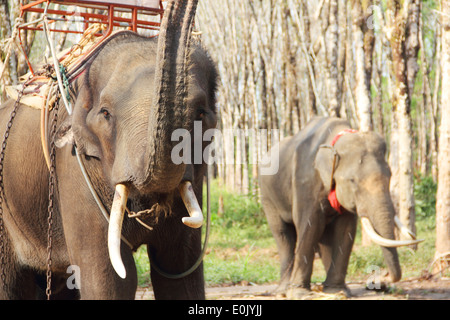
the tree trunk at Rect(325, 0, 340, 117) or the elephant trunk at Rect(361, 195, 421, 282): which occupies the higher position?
the tree trunk at Rect(325, 0, 340, 117)

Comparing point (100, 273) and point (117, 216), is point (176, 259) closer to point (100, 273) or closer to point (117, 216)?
point (100, 273)

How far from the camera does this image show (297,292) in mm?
6324

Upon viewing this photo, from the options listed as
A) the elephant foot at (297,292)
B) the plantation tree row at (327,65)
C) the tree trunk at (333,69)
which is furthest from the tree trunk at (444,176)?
the tree trunk at (333,69)

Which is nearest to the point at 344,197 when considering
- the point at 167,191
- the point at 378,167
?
the point at 378,167

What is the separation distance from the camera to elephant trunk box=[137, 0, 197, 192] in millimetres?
2080

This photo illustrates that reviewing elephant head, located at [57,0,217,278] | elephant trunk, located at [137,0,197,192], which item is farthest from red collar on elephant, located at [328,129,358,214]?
elephant trunk, located at [137,0,197,192]

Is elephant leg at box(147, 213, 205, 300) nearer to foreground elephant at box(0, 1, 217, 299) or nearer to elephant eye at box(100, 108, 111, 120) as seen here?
foreground elephant at box(0, 1, 217, 299)

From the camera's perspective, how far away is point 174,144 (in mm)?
2121

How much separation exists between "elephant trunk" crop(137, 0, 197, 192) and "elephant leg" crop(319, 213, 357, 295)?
445 cm

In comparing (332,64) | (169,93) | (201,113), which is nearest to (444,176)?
(332,64)

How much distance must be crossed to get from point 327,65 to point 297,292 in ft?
17.6

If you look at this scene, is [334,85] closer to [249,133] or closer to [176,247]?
[176,247]
